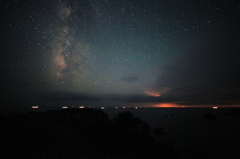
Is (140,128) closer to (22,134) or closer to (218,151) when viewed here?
(22,134)

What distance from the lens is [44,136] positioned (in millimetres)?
8477

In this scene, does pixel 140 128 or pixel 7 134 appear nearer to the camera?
pixel 7 134

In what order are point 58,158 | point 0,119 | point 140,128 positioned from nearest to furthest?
1. point 58,158
2. point 0,119
3. point 140,128

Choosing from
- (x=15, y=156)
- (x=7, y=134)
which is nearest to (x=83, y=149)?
(x=15, y=156)

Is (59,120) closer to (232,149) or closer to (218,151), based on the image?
(218,151)

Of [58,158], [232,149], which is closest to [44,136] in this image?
[58,158]

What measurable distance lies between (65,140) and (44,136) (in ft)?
5.08

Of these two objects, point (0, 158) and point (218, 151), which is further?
point (218, 151)

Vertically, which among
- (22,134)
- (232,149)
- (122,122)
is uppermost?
(22,134)

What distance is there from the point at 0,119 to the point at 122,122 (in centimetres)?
1851

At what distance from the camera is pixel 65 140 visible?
8.98 m

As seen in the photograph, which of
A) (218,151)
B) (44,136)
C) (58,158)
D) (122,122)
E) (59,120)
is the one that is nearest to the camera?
(58,158)

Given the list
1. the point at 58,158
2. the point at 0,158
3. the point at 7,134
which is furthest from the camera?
the point at 7,134

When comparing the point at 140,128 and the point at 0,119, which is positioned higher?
the point at 0,119
